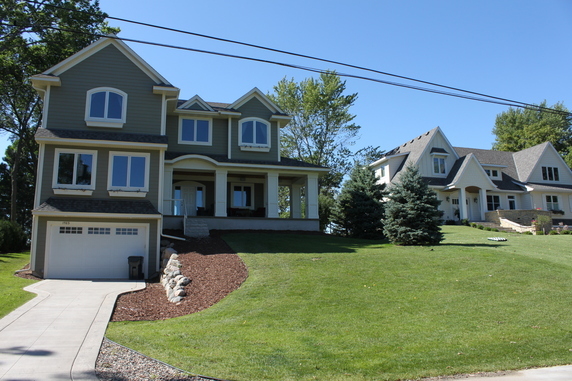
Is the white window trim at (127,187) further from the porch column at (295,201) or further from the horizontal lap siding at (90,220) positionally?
the porch column at (295,201)

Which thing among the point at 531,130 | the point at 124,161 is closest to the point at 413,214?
the point at 124,161

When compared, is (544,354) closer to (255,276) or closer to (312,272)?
(312,272)

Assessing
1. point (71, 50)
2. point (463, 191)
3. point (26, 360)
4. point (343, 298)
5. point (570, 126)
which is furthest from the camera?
point (570, 126)

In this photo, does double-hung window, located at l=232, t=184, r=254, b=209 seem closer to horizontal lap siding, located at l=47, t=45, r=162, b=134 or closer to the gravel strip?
horizontal lap siding, located at l=47, t=45, r=162, b=134

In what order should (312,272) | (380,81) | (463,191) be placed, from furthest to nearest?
(463,191) → (312,272) → (380,81)

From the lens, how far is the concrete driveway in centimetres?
598

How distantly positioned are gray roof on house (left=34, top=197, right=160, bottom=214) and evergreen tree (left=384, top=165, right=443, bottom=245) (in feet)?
35.7

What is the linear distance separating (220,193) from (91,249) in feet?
23.9

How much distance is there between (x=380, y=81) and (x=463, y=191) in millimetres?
23306

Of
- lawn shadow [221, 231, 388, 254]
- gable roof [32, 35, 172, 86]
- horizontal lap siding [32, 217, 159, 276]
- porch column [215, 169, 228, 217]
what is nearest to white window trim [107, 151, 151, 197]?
horizontal lap siding [32, 217, 159, 276]

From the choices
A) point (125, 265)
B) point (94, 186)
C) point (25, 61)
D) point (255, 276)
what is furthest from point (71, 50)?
point (255, 276)

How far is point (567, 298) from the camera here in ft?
33.5

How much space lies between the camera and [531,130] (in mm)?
50406

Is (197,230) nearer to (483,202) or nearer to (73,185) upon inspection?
(73,185)
